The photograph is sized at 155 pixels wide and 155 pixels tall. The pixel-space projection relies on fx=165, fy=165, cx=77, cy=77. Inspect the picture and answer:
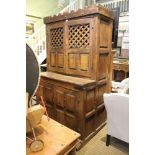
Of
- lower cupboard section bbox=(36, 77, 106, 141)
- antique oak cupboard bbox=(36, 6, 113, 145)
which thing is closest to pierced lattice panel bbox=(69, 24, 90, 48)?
antique oak cupboard bbox=(36, 6, 113, 145)

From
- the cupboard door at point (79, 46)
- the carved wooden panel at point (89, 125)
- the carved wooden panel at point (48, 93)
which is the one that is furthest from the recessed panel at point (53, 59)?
the carved wooden panel at point (89, 125)

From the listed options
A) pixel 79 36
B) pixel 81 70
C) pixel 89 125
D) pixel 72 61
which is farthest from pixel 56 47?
pixel 89 125

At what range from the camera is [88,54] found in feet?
8.04

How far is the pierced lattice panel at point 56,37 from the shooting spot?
291 cm

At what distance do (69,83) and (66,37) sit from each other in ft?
2.88

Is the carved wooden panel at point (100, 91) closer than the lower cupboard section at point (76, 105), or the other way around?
the lower cupboard section at point (76, 105)

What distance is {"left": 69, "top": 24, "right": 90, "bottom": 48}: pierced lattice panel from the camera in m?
2.46

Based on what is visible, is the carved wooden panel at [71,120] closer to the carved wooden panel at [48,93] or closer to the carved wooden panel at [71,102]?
the carved wooden panel at [71,102]

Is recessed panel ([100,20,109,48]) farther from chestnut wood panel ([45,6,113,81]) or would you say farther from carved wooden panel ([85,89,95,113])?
carved wooden panel ([85,89,95,113])

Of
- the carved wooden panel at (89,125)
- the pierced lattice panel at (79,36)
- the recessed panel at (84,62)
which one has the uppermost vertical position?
the pierced lattice panel at (79,36)

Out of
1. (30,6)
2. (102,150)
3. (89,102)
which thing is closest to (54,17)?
(89,102)

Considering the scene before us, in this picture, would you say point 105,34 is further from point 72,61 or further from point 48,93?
point 48,93
